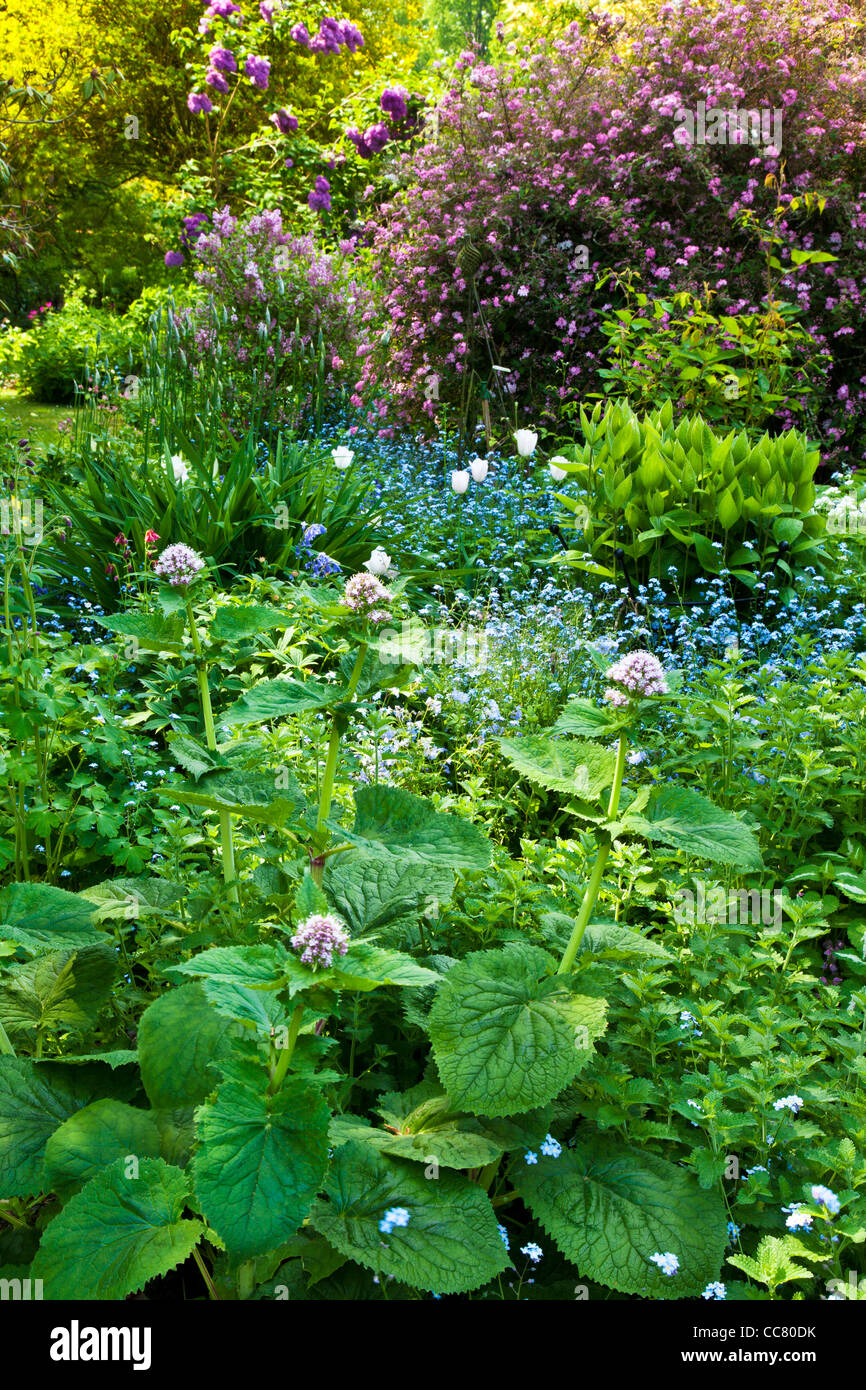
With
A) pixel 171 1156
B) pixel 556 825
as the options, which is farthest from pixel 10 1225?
pixel 556 825

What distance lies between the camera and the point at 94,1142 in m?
1.36

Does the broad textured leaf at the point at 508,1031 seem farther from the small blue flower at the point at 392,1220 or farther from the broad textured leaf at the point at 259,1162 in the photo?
the broad textured leaf at the point at 259,1162

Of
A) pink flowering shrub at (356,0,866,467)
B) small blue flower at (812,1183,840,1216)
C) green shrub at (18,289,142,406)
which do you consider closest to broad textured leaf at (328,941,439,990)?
small blue flower at (812,1183,840,1216)

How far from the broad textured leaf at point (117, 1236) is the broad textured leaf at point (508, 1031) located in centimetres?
38

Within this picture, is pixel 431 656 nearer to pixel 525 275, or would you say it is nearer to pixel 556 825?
pixel 556 825

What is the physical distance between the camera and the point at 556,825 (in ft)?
10.0

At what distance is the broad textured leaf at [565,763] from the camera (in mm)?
1584

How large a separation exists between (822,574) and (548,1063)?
3.85m

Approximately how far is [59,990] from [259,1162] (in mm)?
Answer: 705

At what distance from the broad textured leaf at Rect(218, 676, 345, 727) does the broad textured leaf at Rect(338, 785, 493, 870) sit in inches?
7.2

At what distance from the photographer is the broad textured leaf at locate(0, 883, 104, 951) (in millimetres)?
1505

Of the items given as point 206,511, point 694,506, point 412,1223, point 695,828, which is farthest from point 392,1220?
point 694,506

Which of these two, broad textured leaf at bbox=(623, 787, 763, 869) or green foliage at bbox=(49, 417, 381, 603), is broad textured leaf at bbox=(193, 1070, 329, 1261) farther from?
green foliage at bbox=(49, 417, 381, 603)

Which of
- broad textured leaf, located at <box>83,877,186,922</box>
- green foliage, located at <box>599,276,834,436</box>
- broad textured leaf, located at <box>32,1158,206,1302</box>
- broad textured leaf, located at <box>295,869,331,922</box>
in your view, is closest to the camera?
broad textured leaf, located at <box>32,1158,206,1302</box>
